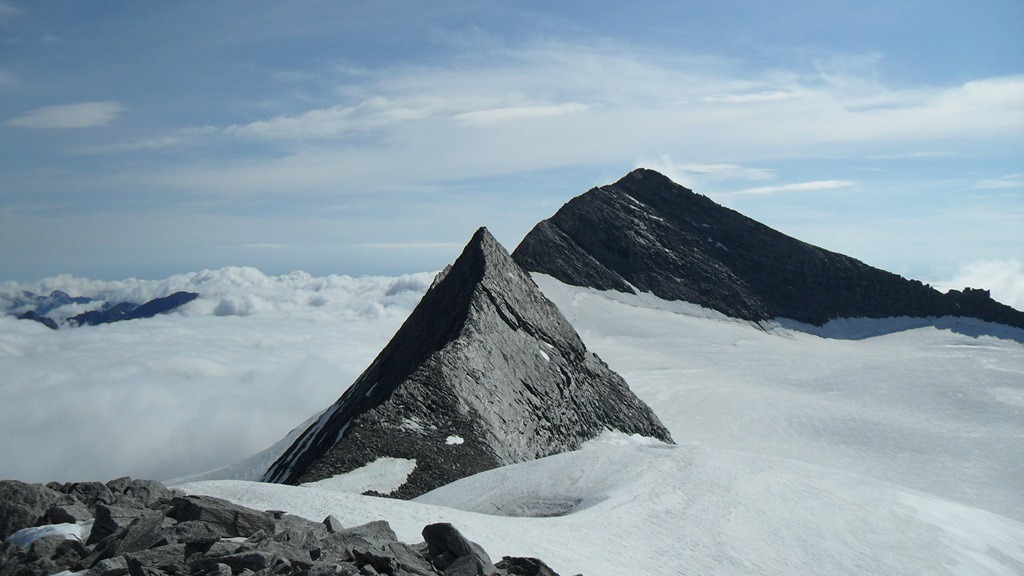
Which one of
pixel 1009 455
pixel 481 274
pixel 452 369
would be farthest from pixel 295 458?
pixel 1009 455

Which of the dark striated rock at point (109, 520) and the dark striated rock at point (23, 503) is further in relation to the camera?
the dark striated rock at point (23, 503)

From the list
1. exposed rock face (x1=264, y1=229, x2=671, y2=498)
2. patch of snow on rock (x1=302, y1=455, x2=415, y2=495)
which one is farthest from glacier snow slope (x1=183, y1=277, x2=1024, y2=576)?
exposed rock face (x1=264, y1=229, x2=671, y2=498)

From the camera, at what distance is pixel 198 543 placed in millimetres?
9844

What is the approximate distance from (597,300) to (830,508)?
60.9m

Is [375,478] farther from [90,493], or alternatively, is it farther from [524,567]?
[524,567]

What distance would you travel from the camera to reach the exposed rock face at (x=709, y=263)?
88.0 metres

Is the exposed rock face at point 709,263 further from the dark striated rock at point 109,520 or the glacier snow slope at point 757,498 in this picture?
the dark striated rock at point 109,520

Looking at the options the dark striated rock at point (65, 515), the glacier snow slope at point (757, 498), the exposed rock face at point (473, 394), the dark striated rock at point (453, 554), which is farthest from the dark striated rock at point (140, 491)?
the exposed rock face at point (473, 394)

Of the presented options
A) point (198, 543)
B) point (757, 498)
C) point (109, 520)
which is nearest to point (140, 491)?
point (109, 520)

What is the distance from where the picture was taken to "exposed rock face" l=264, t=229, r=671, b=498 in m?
26.4

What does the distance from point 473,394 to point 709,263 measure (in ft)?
234

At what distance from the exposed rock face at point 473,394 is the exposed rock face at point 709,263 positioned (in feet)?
144

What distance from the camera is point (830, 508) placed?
19031mm

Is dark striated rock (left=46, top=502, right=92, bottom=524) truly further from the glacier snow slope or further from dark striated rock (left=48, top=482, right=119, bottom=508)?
the glacier snow slope
